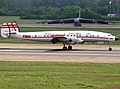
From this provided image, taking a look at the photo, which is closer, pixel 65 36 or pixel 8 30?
pixel 65 36

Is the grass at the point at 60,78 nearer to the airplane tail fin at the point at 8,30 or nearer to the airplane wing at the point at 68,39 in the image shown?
the airplane wing at the point at 68,39

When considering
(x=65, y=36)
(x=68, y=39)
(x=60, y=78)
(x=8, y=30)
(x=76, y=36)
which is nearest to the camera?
(x=60, y=78)

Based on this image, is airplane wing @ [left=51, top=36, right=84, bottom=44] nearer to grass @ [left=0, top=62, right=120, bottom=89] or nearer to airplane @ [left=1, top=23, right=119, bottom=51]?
airplane @ [left=1, top=23, right=119, bottom=51]

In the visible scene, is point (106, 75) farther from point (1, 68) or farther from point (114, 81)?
point (1, 68)

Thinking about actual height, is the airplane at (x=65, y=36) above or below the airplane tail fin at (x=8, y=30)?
below

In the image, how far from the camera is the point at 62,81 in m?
28.4

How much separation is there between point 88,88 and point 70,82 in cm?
221

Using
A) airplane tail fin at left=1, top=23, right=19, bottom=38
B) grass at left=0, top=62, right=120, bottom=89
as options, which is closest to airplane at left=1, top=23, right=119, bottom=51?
airplane tail fin at left=1, top=23, right=19, bottom=38

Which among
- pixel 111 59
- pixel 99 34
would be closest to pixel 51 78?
pixel 111 59

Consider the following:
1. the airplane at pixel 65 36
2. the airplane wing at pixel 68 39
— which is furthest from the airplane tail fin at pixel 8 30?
the airplane wing at pixel 68 39

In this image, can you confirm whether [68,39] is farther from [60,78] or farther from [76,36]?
[60,78]

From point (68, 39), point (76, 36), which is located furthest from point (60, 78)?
point (76, 36)

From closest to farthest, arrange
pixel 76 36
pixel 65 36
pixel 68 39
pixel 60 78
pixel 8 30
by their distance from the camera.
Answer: pixel 60 78, pixel 68 39, pixel 76 36, pixel 65 36, pixel 8 30

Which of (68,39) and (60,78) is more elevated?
(60,78)
